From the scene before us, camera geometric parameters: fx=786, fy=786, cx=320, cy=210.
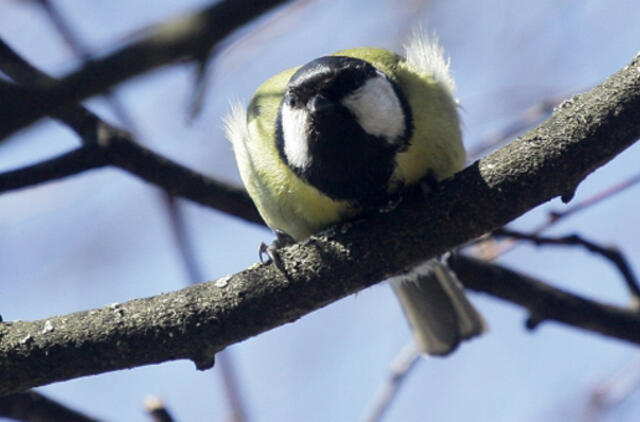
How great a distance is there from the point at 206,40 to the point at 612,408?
Answer: 90.5 inches

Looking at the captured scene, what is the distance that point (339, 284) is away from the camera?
181cm

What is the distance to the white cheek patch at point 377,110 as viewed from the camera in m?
2.16

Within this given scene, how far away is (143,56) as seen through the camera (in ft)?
4.78

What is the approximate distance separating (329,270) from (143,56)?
2.13 feet

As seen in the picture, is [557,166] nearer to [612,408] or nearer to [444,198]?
[444,198]

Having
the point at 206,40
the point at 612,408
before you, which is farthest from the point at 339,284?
the point at 612,408

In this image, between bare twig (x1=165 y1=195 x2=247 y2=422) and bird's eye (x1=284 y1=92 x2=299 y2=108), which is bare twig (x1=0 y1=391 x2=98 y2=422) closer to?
bare twig (x1=165 y1=195 x2=247 y2=422)

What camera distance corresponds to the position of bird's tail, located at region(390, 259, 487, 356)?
9.39ft

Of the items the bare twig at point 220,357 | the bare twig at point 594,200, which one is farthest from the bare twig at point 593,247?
the bare twig at point 220,357

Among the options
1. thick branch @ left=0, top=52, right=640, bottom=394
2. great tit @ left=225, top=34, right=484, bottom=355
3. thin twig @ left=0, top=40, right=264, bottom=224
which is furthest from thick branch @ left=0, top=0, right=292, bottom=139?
thin twig @ left=0, top=40, right=264, bottom=224

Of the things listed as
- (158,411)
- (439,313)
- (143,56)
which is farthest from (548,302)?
(143,56)

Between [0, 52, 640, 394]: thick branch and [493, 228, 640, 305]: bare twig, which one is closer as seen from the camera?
[0, 52, 640, 394]: thick branch

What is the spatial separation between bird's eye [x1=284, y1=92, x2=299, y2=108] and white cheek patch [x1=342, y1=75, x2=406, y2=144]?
0.14 metres

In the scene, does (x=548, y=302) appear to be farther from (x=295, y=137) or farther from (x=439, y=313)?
(x=295, y=137)
